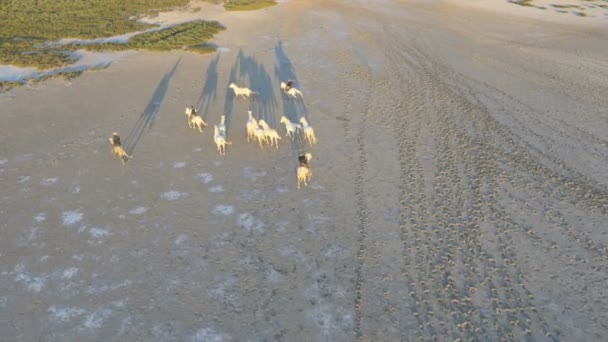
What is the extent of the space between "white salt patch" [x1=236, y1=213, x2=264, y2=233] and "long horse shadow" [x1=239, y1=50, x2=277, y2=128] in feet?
24.1

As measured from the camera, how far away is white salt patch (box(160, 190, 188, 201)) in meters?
15.8

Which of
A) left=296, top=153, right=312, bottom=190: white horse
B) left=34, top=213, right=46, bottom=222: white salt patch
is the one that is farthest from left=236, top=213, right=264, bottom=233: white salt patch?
left=34, top=213, right=46, bottom=222: white salt patch

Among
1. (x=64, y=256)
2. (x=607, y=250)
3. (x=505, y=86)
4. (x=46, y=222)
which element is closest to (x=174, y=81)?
(x=46, y=222)

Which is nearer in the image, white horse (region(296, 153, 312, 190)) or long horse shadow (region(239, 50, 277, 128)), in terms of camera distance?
white horse (region(296, 153, 312, 190))

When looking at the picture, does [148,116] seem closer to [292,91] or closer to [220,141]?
[220,141]

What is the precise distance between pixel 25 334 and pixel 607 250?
17965 mm

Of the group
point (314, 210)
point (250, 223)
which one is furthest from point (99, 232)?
point (314, 210)

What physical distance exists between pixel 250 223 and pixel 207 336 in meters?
4.54

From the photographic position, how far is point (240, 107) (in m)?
23.0

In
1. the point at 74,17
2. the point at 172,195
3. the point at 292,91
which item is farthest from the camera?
the point at 74,17

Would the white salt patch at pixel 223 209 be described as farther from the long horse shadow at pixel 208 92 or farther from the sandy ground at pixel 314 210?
the long horse shadow at pixel 208 92

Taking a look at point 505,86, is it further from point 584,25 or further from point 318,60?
point 584,25

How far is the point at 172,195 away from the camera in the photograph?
630 inches

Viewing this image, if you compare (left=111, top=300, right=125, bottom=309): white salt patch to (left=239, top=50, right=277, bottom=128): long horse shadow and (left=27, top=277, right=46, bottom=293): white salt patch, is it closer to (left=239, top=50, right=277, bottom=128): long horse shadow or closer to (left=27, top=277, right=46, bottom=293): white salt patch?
(left=27, top=277, right=46, bottom=293): white salt patch
